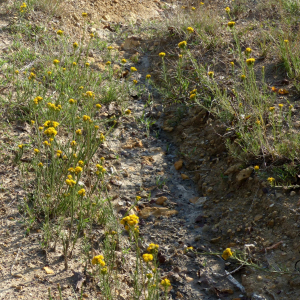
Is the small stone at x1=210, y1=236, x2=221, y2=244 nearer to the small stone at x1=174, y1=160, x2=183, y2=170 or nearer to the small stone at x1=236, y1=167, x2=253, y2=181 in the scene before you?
the small stone at x1=236, y1=167, x2=253, y2=181

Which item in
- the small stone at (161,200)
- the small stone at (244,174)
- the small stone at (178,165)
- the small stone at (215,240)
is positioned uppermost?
the small stone at (244,174)

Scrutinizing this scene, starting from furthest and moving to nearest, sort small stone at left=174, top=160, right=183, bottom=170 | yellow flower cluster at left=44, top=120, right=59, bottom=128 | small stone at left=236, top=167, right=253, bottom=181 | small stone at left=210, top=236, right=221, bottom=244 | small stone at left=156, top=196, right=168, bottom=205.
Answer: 1. small stone at left=174, top=160, right=183, bottom=170
2. small stone at left=156, top=196, right=168, bottom=205
3. small stone at left=236, top=167, right=253, bottom=181
4. small stone at left=210, top=236, right=221, bottom=244
5. yellow flower cluster at left=44, top=120, right=59, bottom=128

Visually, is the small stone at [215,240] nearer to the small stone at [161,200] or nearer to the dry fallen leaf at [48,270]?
the small stone at [161,200]

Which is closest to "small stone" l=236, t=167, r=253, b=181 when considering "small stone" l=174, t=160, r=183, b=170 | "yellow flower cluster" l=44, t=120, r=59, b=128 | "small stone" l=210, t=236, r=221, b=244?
"small stone" l=210, t=236, r=221, b=244

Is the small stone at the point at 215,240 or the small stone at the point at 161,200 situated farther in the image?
the small stone at the point at 161,200

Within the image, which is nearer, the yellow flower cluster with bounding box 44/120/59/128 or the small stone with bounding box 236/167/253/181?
the yellow flower cluster with bounding box 44/120/59/128

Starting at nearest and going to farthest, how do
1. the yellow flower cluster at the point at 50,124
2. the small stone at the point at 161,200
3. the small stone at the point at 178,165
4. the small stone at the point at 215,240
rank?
the yellow flower cluster at the point at 50,124 → the small stone at the point at 215,240 → the small stone at the point at 161,200 → the small stone at the point at 178,165

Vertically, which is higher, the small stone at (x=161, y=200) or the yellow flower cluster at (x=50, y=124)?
the yellow flower cluster at (x=50, y=124)

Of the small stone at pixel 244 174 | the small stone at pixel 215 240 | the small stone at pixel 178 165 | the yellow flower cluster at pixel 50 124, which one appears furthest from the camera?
the small stone at pixel 178 165

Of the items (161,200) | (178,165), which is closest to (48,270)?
(161,200)

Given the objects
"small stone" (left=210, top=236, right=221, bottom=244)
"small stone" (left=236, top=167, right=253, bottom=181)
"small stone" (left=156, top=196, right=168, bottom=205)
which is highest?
"small stone" (left=236, top=167, right=253, bottom=181)

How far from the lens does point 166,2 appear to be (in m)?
8.07

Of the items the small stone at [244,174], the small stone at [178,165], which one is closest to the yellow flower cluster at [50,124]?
the small stone at [178,165]

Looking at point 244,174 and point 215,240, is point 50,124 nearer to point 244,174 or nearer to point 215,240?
point 215,240
